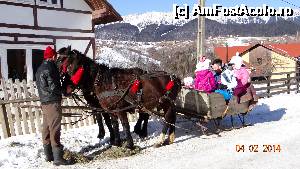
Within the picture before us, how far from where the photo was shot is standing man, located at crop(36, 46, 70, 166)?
746cm

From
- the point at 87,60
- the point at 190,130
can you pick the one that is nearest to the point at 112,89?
the point at 87,60

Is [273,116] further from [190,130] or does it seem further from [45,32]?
[45,32]

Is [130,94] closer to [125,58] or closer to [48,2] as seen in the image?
[48,2]

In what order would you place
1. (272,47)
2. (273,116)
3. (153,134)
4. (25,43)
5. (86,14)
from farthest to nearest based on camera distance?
(272,47) < (86,14) < (25,43) < (273,116) < (153,134)

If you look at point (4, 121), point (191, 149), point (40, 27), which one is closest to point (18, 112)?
point (4, 121)

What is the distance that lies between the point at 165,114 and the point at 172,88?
578 millimetres

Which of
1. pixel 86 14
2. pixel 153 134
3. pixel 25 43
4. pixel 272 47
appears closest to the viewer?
pixel 153 134

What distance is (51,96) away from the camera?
295 inches

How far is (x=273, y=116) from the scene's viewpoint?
12719mm

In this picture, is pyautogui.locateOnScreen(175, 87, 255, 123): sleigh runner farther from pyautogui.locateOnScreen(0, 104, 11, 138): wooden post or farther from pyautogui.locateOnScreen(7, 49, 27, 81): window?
pyautogui.locateOnScreen(7, 49, 27, 81): window

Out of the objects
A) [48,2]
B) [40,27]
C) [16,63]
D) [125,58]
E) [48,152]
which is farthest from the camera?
[125,58]

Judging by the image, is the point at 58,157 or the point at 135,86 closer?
the point at 58,157

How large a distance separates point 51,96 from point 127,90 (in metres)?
1.64
